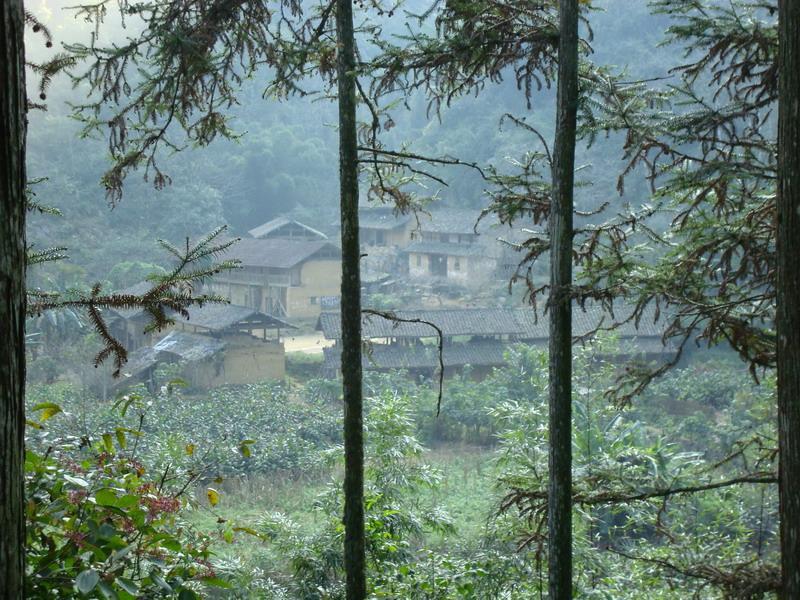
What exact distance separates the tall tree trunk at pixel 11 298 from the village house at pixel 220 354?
54.3 ft

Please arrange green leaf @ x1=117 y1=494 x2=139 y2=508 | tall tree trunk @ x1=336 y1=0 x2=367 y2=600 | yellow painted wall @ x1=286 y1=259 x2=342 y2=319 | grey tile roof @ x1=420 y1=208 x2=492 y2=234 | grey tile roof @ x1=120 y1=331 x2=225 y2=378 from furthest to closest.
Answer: grey tile roof @ x1=420 y1=208 x2=492 y2=234
yellow painted wall @ x1=286 y1=259 x2=342 y2=319
grey tile roof @ x1=120 y1=331 x2=225 y2=378
tall tree trunk @ x1=336 y1=0 x2=367 y2=600
green leaf @ x1=117 y1=494 x2=139 y2=508

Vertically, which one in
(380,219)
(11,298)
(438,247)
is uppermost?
(380,219)

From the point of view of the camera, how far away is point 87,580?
1521mm

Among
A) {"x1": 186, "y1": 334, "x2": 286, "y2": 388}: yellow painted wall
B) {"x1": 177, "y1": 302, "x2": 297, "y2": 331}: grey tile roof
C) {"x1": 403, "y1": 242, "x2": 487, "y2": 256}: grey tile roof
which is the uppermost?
{"x1": 403, "y1": 242, "x2": 487, "y2": 256}: grey tile roof

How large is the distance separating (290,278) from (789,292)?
72.1 feet

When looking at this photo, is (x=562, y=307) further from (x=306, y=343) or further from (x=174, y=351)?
(x=306, y=343)

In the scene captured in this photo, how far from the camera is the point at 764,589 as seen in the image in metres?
2.82

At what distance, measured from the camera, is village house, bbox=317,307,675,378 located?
61.0 feet

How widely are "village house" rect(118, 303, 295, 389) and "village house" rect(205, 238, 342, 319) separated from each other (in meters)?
4.62

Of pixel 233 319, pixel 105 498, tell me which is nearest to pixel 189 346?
pixel 233 319

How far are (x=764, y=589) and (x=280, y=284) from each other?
21.8 m

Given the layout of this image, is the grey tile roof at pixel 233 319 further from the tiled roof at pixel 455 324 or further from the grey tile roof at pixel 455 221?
the grey tile roof at pixel 455 221

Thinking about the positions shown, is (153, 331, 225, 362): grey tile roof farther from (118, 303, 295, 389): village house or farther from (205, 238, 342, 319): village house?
(205, 238, 342, 319): village house

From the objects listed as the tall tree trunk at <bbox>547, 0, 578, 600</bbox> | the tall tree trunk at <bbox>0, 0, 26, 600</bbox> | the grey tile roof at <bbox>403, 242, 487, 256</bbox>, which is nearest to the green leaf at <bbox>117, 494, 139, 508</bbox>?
the tall tree trunk at <bbox>0, 0, 26, 600</bbox>
